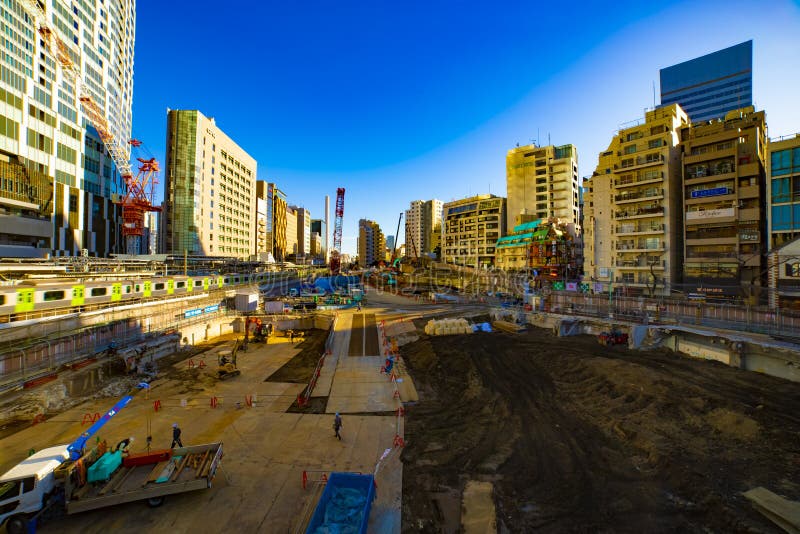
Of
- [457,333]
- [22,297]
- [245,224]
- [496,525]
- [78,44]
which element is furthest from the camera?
[245,224]

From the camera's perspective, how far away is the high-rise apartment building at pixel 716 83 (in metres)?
113

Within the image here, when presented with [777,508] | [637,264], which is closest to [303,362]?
[777,508]

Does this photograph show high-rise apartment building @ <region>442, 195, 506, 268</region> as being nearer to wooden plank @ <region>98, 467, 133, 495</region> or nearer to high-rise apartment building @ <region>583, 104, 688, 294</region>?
high-rise apartment building @ <region>583, 104, 688, 294</region>

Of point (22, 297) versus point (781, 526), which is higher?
point (22, 297)

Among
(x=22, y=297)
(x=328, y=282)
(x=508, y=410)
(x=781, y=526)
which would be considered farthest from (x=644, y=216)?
(x=328, y=282)

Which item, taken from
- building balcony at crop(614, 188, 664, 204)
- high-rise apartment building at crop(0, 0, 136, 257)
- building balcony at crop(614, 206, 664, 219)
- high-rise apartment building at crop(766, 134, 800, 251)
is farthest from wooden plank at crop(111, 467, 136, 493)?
building balcony at crop(614, 188, 664, 204)

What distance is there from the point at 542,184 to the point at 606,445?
3466 inches

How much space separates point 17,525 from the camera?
10086mm

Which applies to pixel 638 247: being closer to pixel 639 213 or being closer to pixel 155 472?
pixel 639 213

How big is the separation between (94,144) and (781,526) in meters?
95.3

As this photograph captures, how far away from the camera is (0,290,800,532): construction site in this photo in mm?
11148

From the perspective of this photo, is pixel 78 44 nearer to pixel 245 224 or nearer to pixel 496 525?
pixel 245 224

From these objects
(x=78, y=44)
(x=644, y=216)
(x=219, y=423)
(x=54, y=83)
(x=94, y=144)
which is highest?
(x=78, y=44)

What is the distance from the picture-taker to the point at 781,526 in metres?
10.0
